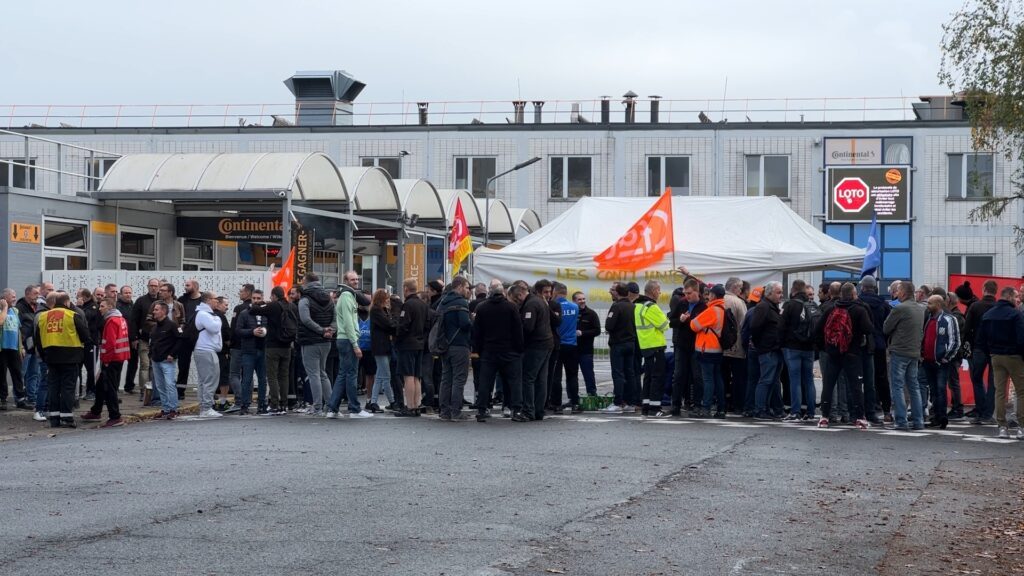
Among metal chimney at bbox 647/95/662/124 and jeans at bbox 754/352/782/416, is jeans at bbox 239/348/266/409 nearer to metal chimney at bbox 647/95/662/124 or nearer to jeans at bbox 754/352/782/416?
jeans at bbox 754/352/782/416

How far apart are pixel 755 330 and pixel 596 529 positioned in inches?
368

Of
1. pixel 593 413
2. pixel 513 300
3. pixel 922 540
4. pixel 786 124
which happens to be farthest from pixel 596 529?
pixel 786 124

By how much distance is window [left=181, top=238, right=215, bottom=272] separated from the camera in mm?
26844

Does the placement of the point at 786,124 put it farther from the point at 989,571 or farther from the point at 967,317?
the point at 989,571

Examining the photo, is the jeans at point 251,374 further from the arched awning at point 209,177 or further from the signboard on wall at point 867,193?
the signboard on wall at point 867,193

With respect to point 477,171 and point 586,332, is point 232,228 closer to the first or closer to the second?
point 586,332

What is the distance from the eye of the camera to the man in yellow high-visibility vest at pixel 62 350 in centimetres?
1592

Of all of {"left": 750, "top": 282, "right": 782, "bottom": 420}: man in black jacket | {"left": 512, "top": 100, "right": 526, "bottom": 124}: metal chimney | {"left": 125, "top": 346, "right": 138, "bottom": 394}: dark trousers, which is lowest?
{"left": 125, "top": 346, "right": 138, "bottom": 394}: dark trousers

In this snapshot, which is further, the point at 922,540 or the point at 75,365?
the point at 75,365

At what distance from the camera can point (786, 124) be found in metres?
44.8

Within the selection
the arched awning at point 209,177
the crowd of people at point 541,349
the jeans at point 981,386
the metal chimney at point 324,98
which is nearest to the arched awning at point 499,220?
the metal chimney at point 324,98

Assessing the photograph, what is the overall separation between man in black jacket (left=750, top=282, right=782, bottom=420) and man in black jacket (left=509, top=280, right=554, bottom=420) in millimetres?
2783

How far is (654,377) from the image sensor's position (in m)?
18.0

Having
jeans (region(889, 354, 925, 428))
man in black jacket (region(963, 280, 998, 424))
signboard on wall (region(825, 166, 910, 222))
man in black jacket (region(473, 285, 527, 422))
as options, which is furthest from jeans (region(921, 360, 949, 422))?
signboard on wall (region(825, 166, 910, 222))
